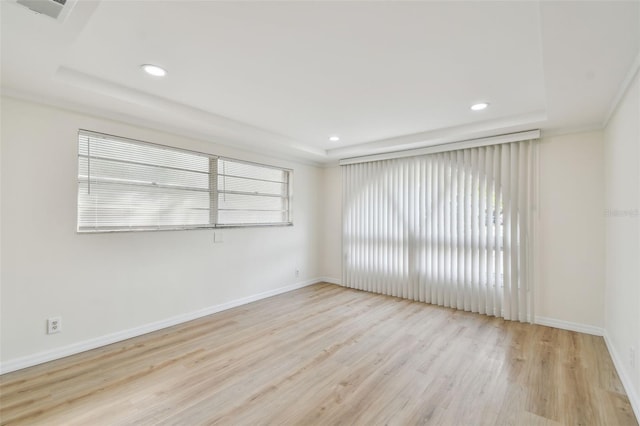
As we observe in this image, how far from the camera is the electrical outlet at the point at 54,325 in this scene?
2.63 m

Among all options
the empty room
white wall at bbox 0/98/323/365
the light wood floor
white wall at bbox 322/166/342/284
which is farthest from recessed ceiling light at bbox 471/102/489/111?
white wall at bbox 0/98/323/365

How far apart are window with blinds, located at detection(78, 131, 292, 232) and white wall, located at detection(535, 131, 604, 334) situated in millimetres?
3839

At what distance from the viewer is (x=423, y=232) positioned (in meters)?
4.40

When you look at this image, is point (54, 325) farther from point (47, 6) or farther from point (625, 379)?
point (625, 379)

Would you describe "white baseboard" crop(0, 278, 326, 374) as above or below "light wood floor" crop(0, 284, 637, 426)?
above

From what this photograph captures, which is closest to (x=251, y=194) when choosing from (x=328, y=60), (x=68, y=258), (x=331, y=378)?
(x=68, y=258)

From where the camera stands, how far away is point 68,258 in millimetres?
2744

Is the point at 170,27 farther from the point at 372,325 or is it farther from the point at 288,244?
the point at 288,244

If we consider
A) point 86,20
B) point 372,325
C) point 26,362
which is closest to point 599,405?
point 372,325

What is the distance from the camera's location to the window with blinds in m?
2.93

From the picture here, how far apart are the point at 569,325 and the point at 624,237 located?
62.7 inches

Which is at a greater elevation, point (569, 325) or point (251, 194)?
point (251, 194)

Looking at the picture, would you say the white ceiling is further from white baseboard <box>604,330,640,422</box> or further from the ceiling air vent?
white baseboard <box>604,330,640,422</box>

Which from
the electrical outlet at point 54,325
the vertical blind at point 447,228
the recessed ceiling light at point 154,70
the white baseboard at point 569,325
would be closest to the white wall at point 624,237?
the white baseboard at point 569,325
